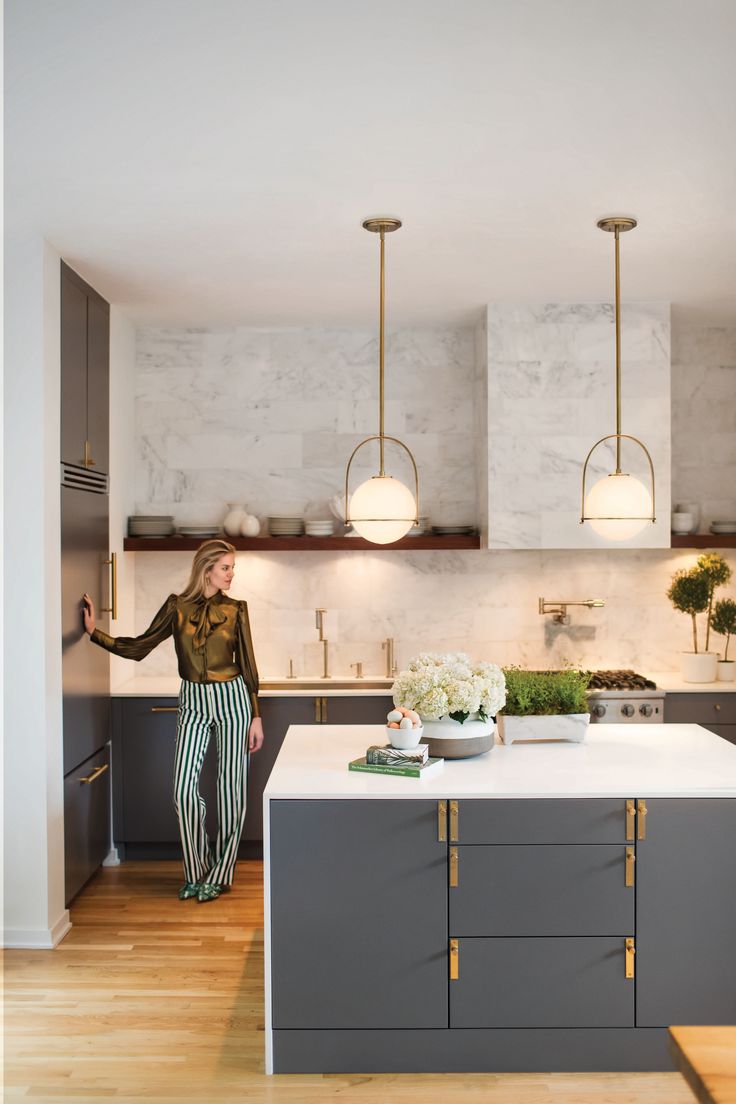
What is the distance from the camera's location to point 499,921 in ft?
9.85

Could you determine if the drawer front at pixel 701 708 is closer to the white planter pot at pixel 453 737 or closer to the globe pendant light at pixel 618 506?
the globe pendant light at pixel 618 506

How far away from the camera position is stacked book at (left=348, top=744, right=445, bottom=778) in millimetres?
3131

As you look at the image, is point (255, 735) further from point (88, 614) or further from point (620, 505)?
point (620, 505)

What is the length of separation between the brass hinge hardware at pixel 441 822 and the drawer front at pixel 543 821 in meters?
0.05

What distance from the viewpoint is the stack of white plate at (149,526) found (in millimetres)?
5297

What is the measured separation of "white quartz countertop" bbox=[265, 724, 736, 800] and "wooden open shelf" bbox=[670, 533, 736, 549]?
5.36 feet

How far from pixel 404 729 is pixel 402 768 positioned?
13cm

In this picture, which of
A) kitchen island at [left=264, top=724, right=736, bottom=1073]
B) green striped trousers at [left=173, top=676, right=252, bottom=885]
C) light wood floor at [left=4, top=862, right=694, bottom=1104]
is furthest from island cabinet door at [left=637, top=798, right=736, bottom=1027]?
green striped trousers at [left=173, top=676, right=252, bottom=885]

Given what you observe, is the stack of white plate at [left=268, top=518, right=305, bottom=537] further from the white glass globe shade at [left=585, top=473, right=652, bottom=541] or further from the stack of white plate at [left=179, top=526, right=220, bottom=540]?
the white glass globe shade at [left=585, top=473, right=652, bottom=541]

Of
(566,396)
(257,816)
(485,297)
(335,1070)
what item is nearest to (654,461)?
(566,396)

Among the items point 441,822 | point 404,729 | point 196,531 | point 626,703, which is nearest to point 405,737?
point 404,729

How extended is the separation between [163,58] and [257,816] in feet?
12.1

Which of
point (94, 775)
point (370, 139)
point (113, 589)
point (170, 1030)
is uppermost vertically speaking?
point (370, 139)

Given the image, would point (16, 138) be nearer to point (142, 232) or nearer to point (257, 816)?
point (142, 232)
